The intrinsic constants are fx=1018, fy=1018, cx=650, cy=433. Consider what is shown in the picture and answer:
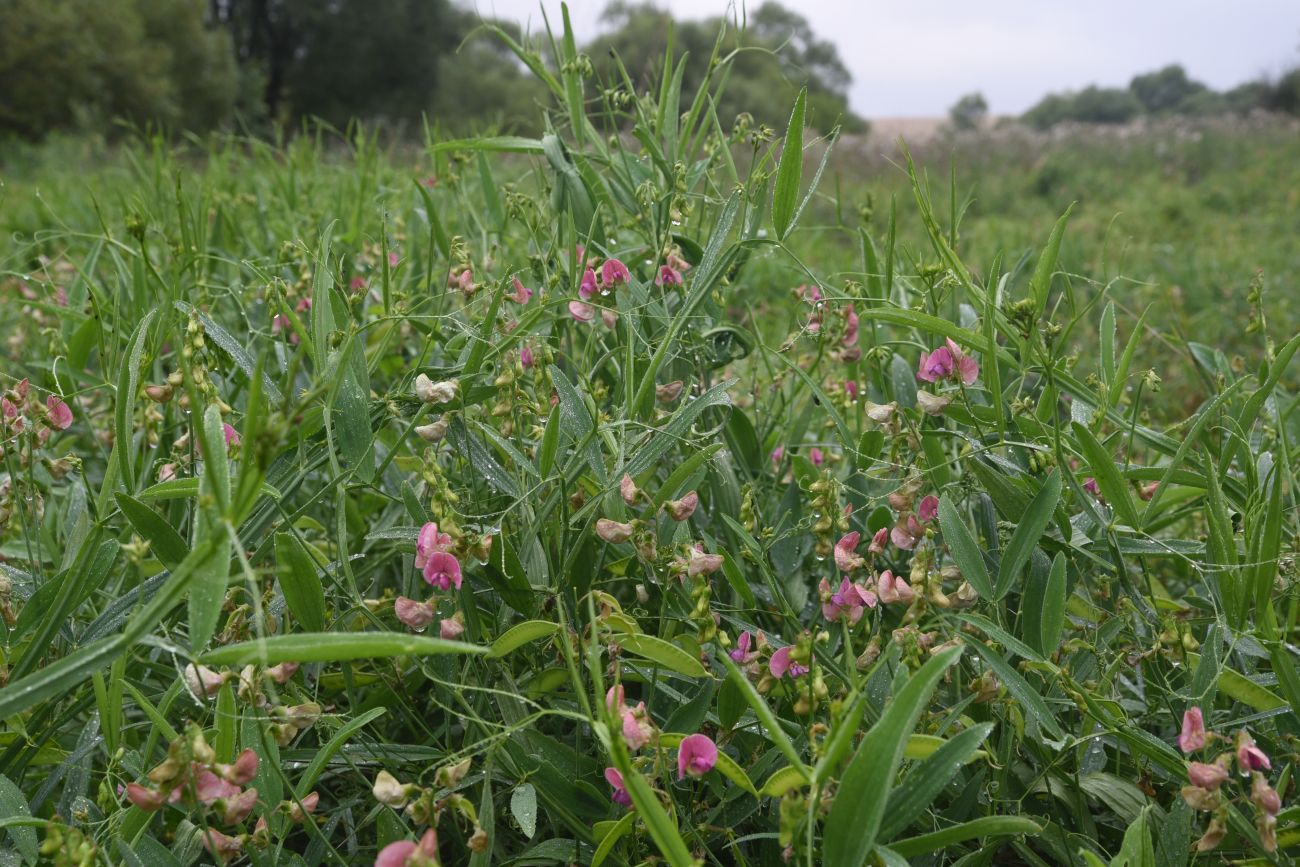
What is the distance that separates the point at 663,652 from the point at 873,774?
0.59ft

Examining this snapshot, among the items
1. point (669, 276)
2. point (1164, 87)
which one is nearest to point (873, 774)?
point (669, 276)

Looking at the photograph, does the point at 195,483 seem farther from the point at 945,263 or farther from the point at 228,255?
the point at 228,255

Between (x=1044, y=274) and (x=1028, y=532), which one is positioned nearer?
(x=1028, y=532)

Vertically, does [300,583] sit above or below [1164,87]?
below

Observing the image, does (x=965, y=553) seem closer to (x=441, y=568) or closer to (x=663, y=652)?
(x=663, y=652)

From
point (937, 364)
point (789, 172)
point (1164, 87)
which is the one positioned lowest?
point (937, 364)

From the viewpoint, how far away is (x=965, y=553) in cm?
77

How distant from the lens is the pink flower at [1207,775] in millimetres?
634

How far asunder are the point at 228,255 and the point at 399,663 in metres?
1.16

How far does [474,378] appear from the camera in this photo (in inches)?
35.0

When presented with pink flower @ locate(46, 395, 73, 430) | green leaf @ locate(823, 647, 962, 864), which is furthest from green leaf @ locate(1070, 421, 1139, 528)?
pink flower @ locate(46, 395, 73, 430)

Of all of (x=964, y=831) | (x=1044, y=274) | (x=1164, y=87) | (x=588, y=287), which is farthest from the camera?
(x=1164, y=87)

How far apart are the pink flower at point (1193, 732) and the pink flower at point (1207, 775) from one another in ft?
0.07

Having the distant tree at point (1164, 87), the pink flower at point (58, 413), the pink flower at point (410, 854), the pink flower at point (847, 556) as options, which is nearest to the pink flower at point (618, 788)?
the pink flower at point (410, 854)
